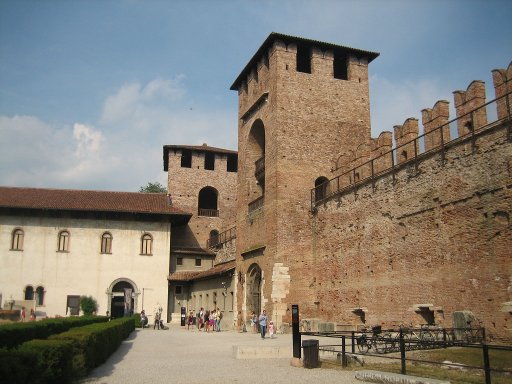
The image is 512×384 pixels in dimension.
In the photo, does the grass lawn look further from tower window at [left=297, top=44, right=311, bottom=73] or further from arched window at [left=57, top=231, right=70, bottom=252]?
arched window at [left=57, top=231, right=70, bottom=252]

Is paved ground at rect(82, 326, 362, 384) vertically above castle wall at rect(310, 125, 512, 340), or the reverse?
castle wall at rect(310, 125, 512, 340)

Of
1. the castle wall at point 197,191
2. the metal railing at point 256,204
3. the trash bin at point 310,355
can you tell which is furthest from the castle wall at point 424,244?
the castle wall at point 197,191

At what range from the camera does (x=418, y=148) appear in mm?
19828

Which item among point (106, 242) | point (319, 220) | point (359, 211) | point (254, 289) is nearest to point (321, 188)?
point (319, 220)

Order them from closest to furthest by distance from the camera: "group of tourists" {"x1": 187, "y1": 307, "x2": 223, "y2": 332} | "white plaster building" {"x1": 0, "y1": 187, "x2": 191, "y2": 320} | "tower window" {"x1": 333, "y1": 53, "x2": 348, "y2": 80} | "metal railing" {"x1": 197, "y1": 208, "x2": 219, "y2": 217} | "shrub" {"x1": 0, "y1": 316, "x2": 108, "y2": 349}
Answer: "shrub" {"x1": 0, "y1": 316, "x2": 108, "y2": 349}, "group of tourists" {"x1": 187, "y1": 307, "x2": 223, "y2": 332}, "tower window" {"x1": 333, "y1": 53, "x2": 348, "y2": 80}, "white plaster building" {"x1": 0, "y1": 187, "x2": 191, "y2": 320}, "metal railing" {"x1": 197, "y1": 208, "x2": 219, "y2": 217}

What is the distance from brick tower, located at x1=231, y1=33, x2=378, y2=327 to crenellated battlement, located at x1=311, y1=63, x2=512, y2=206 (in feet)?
4.93

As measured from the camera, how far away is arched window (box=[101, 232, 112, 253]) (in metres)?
35.4

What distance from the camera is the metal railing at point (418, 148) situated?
1584cm

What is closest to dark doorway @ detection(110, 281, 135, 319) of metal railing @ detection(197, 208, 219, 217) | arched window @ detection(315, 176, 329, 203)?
metal railing @ detection(197, 208, 219, 217)

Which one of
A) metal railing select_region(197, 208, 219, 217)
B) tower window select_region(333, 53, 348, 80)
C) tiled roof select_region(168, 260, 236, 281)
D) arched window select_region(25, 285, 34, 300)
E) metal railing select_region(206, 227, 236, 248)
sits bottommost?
arched window select_region(25, 285, 34, 300)

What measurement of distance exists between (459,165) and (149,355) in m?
11.1

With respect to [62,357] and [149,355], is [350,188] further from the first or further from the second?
[62,357]

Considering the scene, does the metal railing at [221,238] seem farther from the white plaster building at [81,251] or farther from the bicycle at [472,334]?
the bicycle at [472,334]

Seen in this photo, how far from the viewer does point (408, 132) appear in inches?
822
